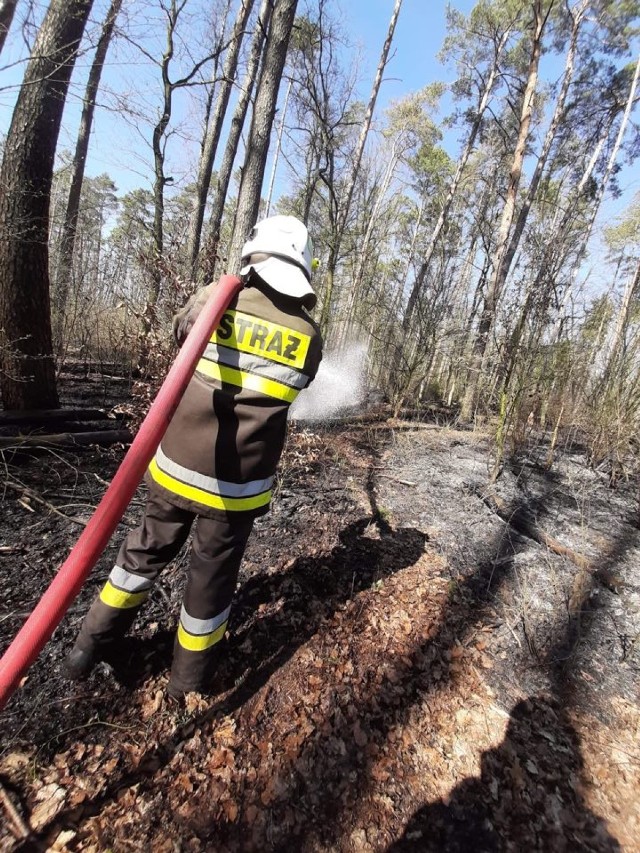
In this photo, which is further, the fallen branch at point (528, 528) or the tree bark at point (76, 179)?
the tree bark at point (76, 179)

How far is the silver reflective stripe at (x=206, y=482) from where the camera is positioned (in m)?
1.69

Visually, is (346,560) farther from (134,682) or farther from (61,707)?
(61,707)

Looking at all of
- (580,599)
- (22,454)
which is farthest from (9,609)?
(580,599)

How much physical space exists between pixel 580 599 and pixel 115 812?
3109 millimetres

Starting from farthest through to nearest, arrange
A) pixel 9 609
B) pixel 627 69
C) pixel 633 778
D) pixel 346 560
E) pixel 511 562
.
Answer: pixel 627 69 < pixel 511 562 < pixel 346 560 < pixel 9 609 < pixel 633 778

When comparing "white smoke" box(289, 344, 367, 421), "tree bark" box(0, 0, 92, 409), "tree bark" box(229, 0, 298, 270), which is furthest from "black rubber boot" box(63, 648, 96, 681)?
"white smoke" box(289, 344, 367, 421)

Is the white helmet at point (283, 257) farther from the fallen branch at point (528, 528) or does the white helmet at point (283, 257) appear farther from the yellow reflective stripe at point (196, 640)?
the fallen branch at point (528, 528)

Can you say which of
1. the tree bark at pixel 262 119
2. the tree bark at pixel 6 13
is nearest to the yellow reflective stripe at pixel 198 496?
the tree bark at pixel 262 119

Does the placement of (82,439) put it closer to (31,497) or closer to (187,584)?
(31,497)

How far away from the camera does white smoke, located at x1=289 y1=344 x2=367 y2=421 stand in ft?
27.9

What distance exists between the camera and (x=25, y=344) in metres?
4.45

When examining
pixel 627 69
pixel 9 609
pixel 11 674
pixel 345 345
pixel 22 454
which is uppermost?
pixel 627 69

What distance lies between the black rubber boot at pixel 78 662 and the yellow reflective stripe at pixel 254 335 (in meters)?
1.64

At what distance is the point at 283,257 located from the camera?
1759 mm
